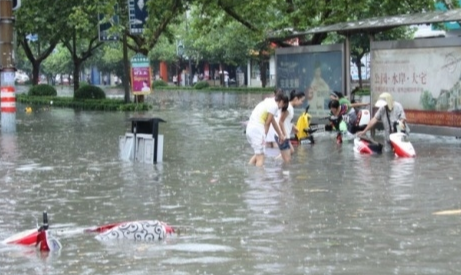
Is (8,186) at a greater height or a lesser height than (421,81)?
lesser

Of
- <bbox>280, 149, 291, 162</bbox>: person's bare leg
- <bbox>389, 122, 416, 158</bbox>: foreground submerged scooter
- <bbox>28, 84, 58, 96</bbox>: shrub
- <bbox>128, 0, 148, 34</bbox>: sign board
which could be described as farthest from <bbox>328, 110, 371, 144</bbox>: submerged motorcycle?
<bbox>28, 84, 58, 96</bbox>: shrub

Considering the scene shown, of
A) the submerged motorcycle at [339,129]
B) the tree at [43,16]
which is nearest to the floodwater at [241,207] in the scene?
the submerged motorcycle at [339,129]

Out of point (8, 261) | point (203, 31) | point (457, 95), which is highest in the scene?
point (203, 31)

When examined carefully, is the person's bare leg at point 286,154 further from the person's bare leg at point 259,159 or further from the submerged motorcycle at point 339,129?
the submerged motorcycle at point 339,129

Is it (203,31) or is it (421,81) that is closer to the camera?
(421,81)

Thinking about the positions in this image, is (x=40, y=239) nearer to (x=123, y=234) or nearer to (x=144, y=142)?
(x=123, y=234)

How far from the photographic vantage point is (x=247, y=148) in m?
21.4

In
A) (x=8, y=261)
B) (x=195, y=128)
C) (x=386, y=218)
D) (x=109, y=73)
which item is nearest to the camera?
(x=8, y=261)

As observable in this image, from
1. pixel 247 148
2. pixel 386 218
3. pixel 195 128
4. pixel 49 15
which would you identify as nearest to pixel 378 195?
pixel 386 218

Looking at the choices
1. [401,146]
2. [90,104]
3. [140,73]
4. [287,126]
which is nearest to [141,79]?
[140,73]

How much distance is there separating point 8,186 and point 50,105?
3363cm

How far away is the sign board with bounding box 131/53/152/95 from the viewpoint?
123 ft

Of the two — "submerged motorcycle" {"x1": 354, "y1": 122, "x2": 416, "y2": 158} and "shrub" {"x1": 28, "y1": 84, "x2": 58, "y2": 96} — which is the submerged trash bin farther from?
"shrub" {"x1": 28, "y1": 84, "x2": 58, "y2": 96}

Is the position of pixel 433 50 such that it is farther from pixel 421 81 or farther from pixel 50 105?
pixel 50 105
